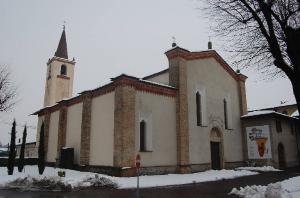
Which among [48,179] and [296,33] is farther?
[48,179]

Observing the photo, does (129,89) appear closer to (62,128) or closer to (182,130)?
(182,130)

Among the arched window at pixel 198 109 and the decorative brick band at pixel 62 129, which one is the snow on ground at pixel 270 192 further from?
the decorative brick band at pixel 62 129

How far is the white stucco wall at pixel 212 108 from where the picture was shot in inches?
851

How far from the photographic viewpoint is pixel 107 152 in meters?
18.8

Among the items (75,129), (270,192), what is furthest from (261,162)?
(270,192)

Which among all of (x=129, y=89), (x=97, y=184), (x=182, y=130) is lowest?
(x=97, y=184)

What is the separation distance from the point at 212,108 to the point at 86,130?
10988mm

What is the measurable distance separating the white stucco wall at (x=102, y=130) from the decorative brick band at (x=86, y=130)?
331 mm

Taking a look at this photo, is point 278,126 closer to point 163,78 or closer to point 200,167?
point 200,167

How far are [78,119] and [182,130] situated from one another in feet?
29.9

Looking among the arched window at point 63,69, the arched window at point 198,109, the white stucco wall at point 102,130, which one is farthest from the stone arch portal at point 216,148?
the arched window at point 63,69

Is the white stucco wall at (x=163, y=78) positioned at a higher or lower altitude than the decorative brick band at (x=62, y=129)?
higher

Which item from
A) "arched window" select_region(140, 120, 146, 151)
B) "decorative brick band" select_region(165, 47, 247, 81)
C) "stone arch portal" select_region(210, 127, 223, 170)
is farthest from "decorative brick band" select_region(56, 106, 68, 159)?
"stone arch portal" select_region(210, 127, 223, 170)

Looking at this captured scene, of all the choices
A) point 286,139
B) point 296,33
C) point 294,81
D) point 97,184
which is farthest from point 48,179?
point 286,139
